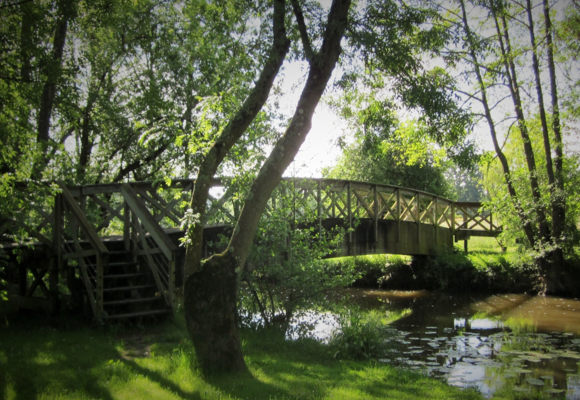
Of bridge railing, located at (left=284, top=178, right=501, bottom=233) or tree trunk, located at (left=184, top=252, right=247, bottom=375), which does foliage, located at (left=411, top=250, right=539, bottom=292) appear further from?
tree trunk, located at (left=184, top=252, right=247, bottom=375)

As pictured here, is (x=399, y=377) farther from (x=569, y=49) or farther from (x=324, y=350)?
(x=569, y=49)

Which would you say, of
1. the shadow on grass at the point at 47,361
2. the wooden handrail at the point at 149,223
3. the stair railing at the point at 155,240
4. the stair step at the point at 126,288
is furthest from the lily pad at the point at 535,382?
the stair step at the point at 126,288

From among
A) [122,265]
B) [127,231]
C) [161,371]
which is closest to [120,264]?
[122,265]

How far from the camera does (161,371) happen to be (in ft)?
17.4

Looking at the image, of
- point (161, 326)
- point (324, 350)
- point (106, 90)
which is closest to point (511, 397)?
point (324, 350)

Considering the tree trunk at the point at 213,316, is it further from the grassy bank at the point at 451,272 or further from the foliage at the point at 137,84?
the grassy bank at the point at 451,272

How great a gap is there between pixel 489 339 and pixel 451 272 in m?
7.26

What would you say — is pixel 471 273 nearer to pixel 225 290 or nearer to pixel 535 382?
pixel 535 382

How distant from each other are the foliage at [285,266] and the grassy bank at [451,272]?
7339 mm

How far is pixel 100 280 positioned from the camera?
6883mm

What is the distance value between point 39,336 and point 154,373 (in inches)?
86.5

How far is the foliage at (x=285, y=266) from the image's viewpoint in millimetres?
7809

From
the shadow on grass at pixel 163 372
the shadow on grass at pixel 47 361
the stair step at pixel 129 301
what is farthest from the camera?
the stair step at pixel 129 301

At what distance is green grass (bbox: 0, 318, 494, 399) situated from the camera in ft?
15.3
